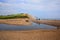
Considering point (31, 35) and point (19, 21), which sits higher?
point (19, 21)

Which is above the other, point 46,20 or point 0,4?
point 0,4

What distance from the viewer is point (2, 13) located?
193 cm

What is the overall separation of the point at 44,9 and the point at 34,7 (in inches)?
6.0

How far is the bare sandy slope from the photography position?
1.92m

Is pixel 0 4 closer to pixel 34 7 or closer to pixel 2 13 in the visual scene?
pixel 2 13

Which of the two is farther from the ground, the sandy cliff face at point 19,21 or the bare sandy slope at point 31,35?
the sandy cliff face at point 19,21

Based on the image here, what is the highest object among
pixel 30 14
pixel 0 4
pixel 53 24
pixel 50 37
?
pixel 0 4

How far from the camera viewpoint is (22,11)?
1936 millimetres

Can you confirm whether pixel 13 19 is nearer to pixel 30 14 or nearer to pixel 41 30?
pixel 30 14

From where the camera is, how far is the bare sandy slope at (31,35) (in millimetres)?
1917

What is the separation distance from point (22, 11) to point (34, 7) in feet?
0.62

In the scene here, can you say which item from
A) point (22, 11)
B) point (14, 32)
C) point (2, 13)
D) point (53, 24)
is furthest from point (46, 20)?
point (2, 13)

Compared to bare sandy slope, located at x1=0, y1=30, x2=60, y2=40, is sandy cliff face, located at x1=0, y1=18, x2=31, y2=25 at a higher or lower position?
higher

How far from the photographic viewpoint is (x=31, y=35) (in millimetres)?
1928
